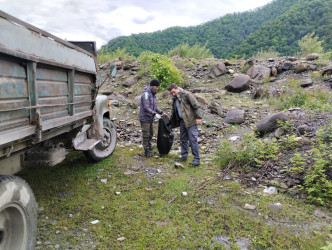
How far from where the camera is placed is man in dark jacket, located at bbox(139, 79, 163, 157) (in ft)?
16.2

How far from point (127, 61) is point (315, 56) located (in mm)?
9438

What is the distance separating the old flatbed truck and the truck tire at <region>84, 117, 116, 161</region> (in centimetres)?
129

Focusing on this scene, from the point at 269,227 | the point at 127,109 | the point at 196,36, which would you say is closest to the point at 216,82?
the point at 127,109

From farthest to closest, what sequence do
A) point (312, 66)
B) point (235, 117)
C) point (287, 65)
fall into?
point (287, 65) → point (312, 66) → point (235, 117)

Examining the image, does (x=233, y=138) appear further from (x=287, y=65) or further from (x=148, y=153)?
(x=287, y=65)

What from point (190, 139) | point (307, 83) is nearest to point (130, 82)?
point (190, 139)

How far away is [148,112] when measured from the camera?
496cm

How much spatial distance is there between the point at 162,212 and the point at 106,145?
2112 mm

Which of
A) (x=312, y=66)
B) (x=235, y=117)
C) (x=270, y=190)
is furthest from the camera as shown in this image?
(x=312, y=66)

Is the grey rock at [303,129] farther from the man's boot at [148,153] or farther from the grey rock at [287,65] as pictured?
the grey rock at [287,65]

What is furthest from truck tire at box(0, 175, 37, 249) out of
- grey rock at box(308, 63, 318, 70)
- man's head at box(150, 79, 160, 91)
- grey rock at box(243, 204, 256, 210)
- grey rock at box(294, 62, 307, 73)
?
grey rock at box(308, 63, 318, 70)

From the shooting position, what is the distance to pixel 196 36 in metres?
39.4

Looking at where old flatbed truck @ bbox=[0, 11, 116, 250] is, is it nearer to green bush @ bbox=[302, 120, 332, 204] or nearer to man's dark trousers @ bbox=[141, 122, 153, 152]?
man's dark trousers @ bbox=[141, 122, 153, 152]

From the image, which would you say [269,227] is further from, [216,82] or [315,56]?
[315,56]
